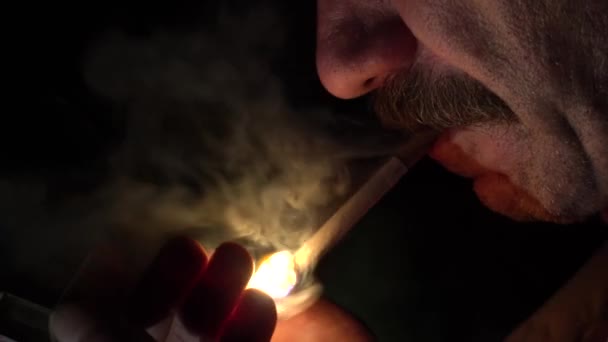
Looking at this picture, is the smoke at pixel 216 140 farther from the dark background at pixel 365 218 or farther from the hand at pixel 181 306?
the hand at pixel 181 306

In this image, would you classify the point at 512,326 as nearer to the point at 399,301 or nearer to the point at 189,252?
the point at 399,301

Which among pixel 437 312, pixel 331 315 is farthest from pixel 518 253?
pixel 331 315

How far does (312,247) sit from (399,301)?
574 mm

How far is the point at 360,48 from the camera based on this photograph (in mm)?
944

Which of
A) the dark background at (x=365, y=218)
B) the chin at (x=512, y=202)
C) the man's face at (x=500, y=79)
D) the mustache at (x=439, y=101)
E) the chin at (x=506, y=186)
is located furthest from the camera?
the dark background at (x=365, y=218)

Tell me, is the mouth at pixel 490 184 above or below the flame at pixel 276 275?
below

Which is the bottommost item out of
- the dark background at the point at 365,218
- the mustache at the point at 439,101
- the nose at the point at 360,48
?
the dark background at the point at 365,218

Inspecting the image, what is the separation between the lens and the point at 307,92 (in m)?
1.40

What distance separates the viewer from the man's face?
634 mm

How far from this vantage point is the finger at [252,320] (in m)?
0.91

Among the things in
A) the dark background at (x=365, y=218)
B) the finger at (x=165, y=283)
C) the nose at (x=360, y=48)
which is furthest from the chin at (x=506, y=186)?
the finger at (x=165, y=283)

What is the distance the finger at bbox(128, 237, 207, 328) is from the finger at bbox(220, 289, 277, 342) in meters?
0.11

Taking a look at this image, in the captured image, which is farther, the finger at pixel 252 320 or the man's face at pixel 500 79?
the finger at pixel 252 320

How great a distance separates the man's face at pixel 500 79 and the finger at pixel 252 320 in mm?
434
